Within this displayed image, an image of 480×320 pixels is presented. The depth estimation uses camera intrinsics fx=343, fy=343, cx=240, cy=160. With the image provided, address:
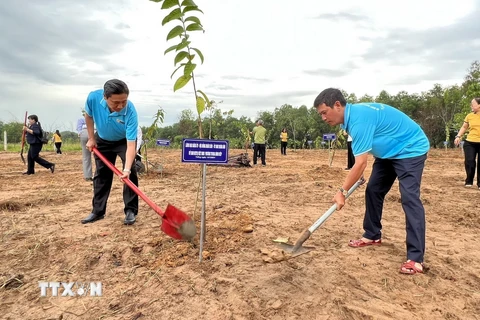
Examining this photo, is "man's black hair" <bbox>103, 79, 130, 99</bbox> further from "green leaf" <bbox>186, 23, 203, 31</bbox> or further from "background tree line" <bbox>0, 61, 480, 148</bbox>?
"background tree line" <bbox>0, 61, 480, 148</bbox>

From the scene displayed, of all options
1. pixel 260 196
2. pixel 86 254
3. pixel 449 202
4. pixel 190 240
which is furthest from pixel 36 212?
pixel 449 202

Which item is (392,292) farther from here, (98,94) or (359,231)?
(98,94)

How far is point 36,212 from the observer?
14.5 ft

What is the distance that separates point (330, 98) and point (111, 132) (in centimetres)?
228

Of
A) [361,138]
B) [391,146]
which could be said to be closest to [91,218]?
[361,138]

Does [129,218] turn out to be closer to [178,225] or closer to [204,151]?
[178,225]

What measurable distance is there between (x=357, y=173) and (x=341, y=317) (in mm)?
982

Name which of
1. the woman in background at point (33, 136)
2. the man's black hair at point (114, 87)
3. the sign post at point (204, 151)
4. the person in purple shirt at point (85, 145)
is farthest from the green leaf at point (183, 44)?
the woman in background at point (33, 136)

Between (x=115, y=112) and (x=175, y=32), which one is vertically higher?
(x=175, y=32)

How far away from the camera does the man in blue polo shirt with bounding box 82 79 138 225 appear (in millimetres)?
3215

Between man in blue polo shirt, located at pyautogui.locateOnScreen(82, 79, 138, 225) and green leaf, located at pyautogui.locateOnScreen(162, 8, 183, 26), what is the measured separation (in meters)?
0.99

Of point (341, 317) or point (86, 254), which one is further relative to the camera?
point (86, 254)

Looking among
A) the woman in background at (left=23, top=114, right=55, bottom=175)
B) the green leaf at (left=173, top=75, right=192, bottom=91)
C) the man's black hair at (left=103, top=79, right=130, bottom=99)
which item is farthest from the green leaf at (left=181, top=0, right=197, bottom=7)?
the woman in background at (left=23, top=114, right=55, bottom=175)

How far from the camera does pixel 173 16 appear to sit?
242 cm
